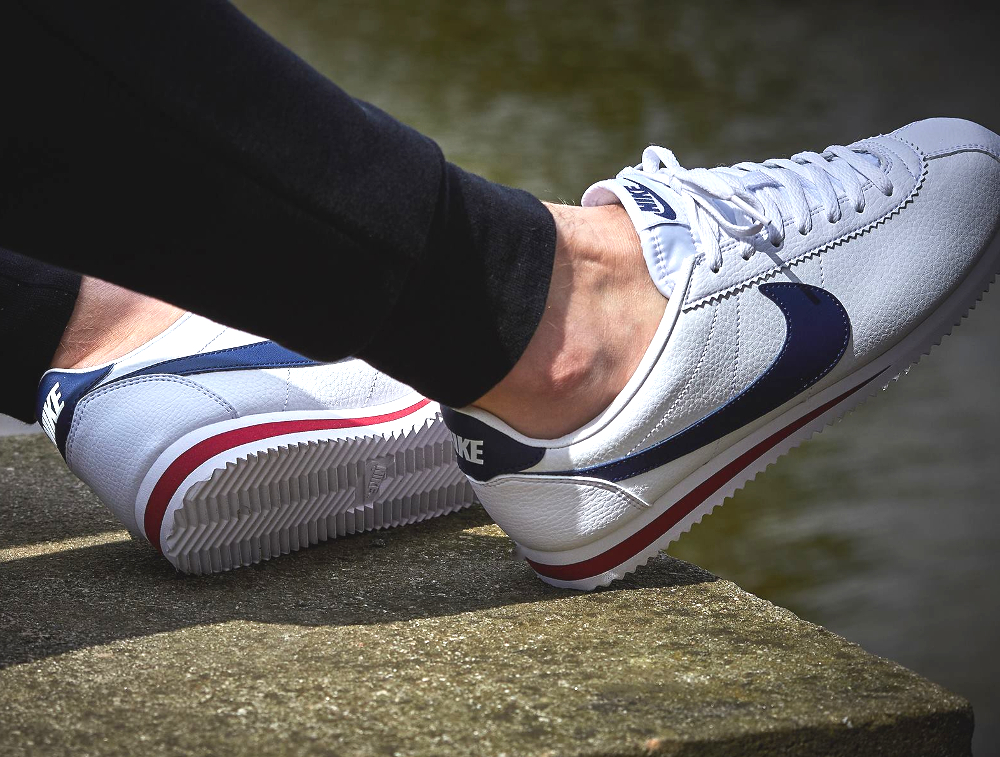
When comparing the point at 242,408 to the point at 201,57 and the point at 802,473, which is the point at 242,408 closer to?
the point at 201,57

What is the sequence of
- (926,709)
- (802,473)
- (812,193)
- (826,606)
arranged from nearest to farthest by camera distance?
(926,709) → (812,193) → (826,606) → (802,473)

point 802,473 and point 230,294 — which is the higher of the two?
point 230,294

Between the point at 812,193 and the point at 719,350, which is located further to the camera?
the point at 812,193

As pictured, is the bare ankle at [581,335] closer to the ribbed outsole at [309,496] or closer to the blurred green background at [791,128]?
the ribbed outsole at [309,496]

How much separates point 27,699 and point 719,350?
0.58 m

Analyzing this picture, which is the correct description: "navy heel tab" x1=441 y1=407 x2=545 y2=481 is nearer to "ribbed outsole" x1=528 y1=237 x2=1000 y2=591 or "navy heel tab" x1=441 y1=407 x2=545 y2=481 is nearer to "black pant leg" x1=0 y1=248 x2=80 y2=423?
"ribbed outsole" x1=528 y1=237 x2=1000 y2=591

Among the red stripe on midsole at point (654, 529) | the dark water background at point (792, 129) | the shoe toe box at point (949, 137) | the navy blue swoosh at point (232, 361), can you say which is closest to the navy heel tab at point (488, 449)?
the red stripe on midsole at point (654, 529)

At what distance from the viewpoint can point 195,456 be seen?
84cm

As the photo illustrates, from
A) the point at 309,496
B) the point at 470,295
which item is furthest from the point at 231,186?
the point at 309,496

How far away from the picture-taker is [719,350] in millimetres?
818

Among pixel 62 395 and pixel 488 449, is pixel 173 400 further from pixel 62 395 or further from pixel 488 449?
pixel 488 449

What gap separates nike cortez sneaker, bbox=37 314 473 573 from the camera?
2.78 feet

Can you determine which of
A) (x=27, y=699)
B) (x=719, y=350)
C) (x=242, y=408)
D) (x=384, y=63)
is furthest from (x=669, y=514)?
(x=384, y=63)

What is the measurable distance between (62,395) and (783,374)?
673 mm
